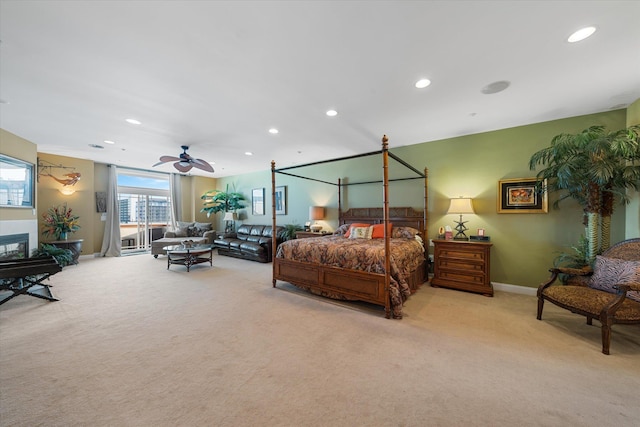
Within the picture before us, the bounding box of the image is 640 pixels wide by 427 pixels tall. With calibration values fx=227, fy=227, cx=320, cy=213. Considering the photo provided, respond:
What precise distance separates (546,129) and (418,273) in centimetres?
308

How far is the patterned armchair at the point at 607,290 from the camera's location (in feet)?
6.84

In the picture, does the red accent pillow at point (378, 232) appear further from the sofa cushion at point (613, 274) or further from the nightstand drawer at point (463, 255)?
the sofa cushion at point (613, 274)

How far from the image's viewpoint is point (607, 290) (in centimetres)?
250

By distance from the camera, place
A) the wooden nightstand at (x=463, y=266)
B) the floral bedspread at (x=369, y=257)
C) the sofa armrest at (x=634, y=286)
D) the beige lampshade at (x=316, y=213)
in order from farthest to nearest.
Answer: the beige lampshade at (x=316, y=213) < the wooden nightstand at (x=463, y=266) < the floral bedspread at (x=369, y=257) < the sofa armrest at (x=634, y=286)

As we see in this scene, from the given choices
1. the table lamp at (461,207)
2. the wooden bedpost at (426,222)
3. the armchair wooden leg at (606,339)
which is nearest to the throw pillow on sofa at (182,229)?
the wooden bedpost at (426,222)

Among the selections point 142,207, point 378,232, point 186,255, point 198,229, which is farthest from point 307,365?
point 142,207

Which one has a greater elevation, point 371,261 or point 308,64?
point 308,64

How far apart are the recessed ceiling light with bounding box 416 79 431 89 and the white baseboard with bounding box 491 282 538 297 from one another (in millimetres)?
3564

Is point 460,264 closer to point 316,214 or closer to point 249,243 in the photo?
point 316,214

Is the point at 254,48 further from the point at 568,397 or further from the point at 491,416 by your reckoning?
the point at 568,397

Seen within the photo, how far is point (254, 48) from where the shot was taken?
206 centimetres

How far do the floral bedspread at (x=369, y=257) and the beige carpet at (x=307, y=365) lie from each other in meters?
0.36

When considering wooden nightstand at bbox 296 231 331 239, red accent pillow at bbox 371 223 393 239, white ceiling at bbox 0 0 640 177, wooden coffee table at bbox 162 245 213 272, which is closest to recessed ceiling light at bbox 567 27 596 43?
white ceiling at bbox 0 0 640 177

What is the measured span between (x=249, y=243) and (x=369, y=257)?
4.37 metres
